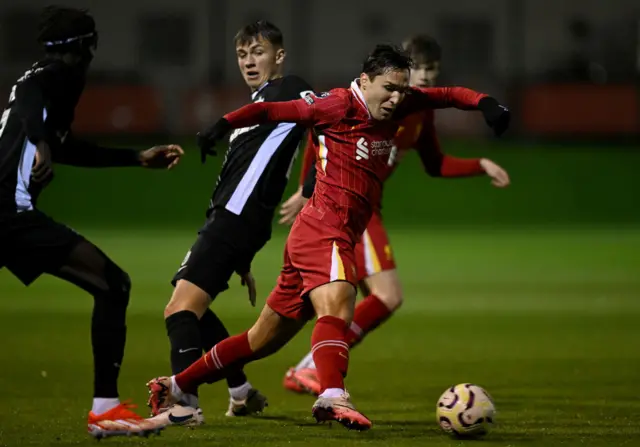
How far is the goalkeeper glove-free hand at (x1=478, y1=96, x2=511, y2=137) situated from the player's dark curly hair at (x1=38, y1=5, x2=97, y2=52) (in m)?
2.05

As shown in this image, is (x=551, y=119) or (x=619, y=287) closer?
(x=619, y=287)

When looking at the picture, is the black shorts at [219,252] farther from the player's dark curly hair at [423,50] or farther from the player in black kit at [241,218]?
the player's dark curly hair at [423,50]

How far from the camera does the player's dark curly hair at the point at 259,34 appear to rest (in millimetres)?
7859

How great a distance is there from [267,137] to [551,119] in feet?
61.1

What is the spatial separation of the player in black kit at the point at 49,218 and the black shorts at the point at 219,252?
0.71 metres

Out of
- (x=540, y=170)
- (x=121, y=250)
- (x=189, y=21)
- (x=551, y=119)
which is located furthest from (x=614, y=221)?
(x=189, y=21)

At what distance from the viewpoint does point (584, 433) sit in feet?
23.0

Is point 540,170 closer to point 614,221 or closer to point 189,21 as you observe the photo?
point 614,221

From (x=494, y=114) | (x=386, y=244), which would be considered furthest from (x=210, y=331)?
(x=494, y=114)

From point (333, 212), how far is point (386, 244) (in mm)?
2164

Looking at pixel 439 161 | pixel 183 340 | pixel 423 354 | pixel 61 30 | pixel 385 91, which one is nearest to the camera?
pixel 61 30

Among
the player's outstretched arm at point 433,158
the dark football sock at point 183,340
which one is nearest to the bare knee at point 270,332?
the dark football sock at point 183,340

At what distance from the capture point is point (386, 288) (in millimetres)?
9023

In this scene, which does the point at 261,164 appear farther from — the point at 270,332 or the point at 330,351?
the point at 330,351
